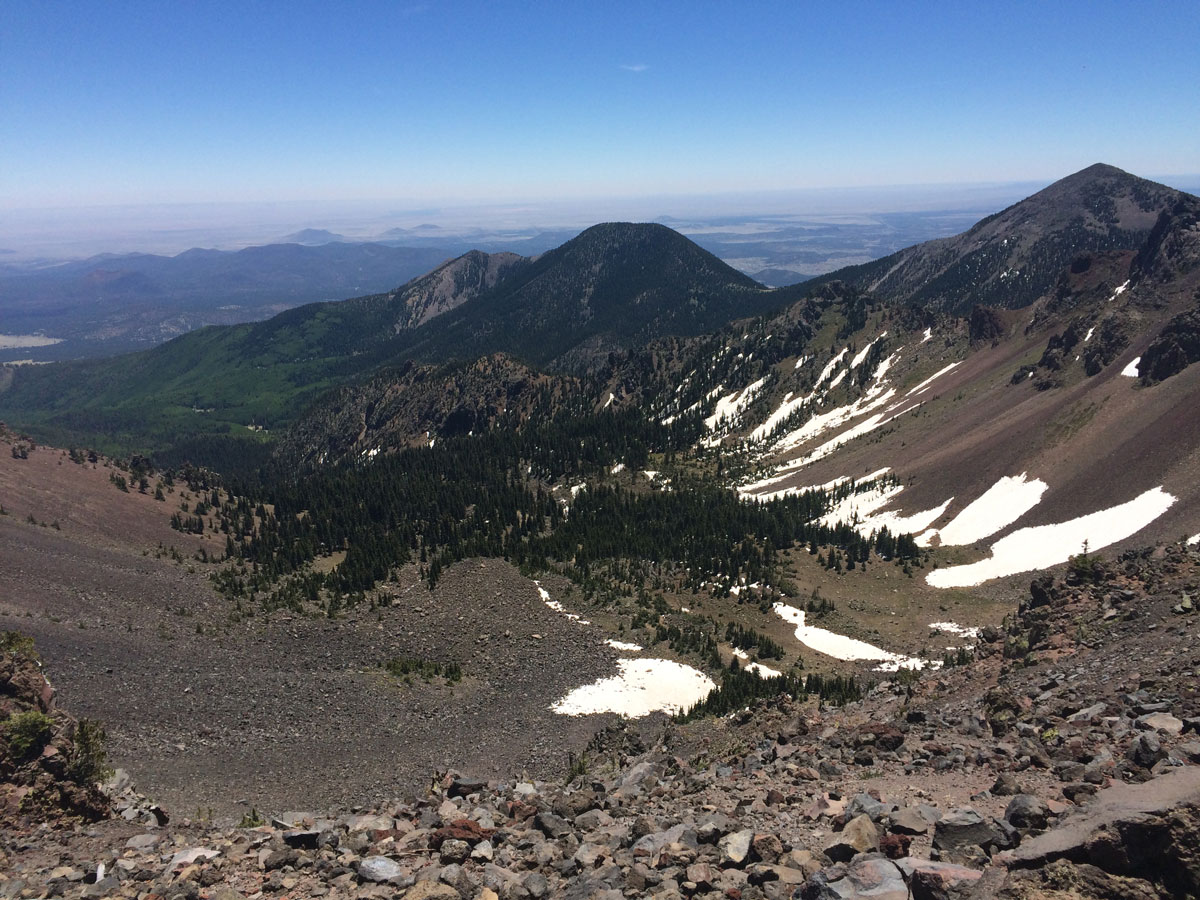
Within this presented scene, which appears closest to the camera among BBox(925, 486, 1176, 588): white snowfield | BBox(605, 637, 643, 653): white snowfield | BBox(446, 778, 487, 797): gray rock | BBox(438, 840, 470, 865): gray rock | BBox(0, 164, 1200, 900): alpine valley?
BBox(0, 164, 1200, 900): alpine valley

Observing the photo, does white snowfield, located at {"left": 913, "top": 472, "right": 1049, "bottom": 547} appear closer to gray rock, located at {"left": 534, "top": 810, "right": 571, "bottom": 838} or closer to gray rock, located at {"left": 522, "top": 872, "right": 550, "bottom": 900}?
gray rock, located at {"left": 534, "top": 810, "right": 571, "bottom": 838}

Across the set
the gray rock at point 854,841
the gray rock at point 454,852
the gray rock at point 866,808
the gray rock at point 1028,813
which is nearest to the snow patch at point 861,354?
the gray rock at point 866,808

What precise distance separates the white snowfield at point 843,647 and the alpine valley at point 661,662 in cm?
42

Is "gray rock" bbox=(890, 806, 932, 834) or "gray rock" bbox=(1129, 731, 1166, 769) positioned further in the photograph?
"gray rock" bbox=(1129, 731, 1166, 769)

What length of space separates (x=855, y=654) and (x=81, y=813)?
53302mm

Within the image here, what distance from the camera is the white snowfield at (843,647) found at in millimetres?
53312

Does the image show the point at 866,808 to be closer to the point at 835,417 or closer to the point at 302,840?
the point at 302,840

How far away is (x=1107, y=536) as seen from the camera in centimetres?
6350

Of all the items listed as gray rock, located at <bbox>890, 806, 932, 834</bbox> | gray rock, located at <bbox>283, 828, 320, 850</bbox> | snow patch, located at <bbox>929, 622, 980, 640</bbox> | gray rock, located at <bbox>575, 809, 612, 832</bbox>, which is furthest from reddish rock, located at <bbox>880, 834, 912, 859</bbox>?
snow patch, located at <bbox>929, 622, 980, 640</bbox>

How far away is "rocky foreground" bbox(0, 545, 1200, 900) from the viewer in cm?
997

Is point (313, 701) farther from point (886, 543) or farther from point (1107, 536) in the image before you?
point (1107, 536)

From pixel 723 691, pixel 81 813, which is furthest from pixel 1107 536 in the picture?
pixel 81 813

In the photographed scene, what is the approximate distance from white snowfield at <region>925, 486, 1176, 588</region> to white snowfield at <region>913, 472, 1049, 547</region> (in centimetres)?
363

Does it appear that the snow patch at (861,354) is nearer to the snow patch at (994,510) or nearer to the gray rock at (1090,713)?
the snow patch at (994,510)
